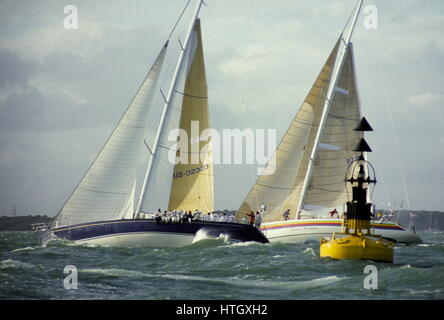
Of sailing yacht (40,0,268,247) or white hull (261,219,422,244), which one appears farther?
white hull (261,219,422,244)

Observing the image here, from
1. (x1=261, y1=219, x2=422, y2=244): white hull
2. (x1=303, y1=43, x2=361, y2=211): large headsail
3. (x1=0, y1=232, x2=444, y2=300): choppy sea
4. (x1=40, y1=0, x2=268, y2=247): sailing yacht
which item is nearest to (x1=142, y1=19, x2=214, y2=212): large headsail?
(x1=40, y1=0, x2=268, y2=247): sailing yacht

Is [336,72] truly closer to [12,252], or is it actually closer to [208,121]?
[208,121]

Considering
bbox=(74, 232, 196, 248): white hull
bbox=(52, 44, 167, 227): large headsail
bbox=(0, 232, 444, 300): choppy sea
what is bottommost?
bbox=(0, 232, 444, 300): choppy sea

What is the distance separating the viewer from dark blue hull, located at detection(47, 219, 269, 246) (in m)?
45.4

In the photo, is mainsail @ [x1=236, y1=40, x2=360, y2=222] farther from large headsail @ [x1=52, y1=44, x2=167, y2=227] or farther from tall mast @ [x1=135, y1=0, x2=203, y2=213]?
large headsail @ [x1=52, y1=44, x2=167, y2=227]

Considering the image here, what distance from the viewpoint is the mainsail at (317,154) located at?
59.3 meters

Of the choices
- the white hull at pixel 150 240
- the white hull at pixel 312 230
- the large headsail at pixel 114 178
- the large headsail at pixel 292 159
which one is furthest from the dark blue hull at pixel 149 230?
the large headsail at pixel 292 159

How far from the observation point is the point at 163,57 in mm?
49562

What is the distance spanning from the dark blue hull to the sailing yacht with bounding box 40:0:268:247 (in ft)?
0.20

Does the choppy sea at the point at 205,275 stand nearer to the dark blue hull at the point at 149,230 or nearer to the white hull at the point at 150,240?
the white hull at the point at 150,240

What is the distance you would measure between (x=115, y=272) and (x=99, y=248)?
11666 mm

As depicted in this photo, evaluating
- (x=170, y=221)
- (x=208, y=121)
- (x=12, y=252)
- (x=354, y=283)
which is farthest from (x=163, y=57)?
(x=354, y=283)

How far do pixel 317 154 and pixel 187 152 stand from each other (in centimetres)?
1373

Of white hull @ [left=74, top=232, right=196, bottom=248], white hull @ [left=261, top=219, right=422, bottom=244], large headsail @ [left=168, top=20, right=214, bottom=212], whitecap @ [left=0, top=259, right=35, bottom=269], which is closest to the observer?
whitecap @ [left=0, top=259, right=35, bottom=269]
